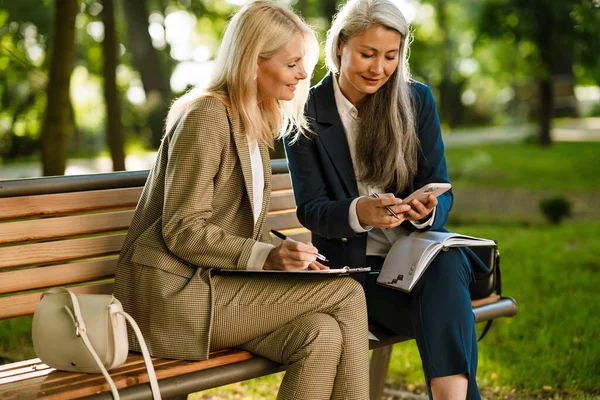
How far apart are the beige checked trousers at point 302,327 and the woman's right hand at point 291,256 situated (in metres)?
0.12

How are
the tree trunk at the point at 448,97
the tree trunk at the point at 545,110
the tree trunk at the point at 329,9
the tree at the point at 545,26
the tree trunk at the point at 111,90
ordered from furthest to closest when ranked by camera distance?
the tree trunk at the point at 448,97 < the tree trunk at the point at 545,110 < the tree at the point at 545,26 < the tree trunk at the point at 329,9 < the tree trunk at the point at 111,90

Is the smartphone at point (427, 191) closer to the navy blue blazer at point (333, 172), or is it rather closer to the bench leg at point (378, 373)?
the navy blue blazer at point (333, 172)

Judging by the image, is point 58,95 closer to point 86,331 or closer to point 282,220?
point 282,220

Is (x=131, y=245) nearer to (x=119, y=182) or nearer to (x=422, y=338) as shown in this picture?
(x=119, y=182)

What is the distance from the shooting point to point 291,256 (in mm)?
2828

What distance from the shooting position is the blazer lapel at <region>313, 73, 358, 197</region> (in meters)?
3.53

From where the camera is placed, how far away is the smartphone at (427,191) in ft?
10.3

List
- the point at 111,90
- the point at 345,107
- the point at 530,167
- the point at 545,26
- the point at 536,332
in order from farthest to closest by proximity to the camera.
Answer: the point at 530,167 < the point at 545,26 < the point at 111,90 < the point at 536,332 < the point at 345,107

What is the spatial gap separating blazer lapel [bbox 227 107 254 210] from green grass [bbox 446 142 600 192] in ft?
37.9

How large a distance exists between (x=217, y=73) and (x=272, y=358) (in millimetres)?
988

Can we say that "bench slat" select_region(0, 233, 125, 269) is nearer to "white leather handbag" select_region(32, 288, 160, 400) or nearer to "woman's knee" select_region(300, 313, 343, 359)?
"white leather handbag" select_region(32, 288, 160, 400)

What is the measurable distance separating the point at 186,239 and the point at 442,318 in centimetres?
93

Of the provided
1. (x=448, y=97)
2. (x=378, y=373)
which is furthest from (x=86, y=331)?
(x=448, y=97)

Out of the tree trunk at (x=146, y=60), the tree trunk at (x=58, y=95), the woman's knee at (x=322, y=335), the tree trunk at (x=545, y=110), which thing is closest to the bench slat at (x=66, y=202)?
the woman's knee at (x=322, y=335)
